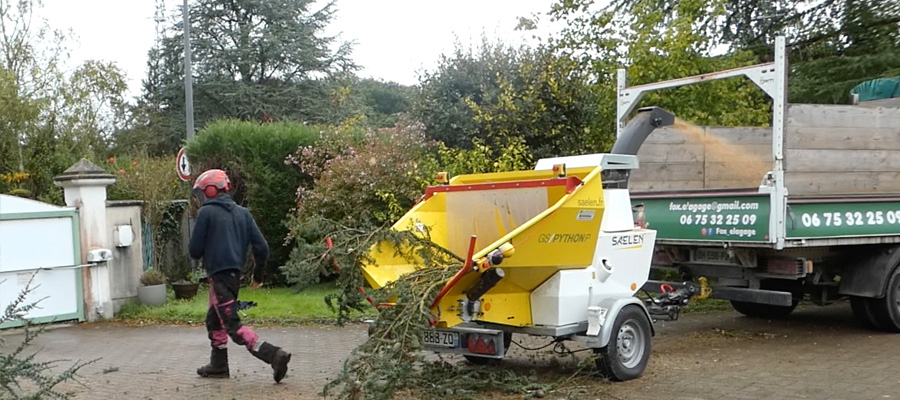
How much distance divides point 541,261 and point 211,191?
2869 millimetres

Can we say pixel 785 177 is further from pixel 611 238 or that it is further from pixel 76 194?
pixel 76 194

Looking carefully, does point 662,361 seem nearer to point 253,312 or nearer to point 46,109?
point 253,312

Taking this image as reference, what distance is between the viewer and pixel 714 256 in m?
8.81

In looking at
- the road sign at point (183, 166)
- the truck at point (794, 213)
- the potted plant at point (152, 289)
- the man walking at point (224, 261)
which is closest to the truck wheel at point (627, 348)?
the truck at point (794, 213)

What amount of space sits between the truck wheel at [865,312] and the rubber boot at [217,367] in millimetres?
6485

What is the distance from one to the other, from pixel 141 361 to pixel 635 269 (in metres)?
4.76

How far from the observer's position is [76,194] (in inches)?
420

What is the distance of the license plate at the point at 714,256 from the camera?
8.62 meters

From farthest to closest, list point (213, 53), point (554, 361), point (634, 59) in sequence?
point (213, 53) < point (634, 59) < point (554, 361)

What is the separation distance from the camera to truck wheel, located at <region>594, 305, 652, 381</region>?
21.8 feet

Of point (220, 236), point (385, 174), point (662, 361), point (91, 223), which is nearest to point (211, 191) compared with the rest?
point (220, 236)

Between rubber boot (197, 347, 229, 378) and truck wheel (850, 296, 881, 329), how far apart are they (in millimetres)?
6485

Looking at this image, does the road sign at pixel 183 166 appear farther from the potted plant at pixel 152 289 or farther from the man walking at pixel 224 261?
the man walking at pixel 224 261

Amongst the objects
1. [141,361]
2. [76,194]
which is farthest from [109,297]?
[141,361]
